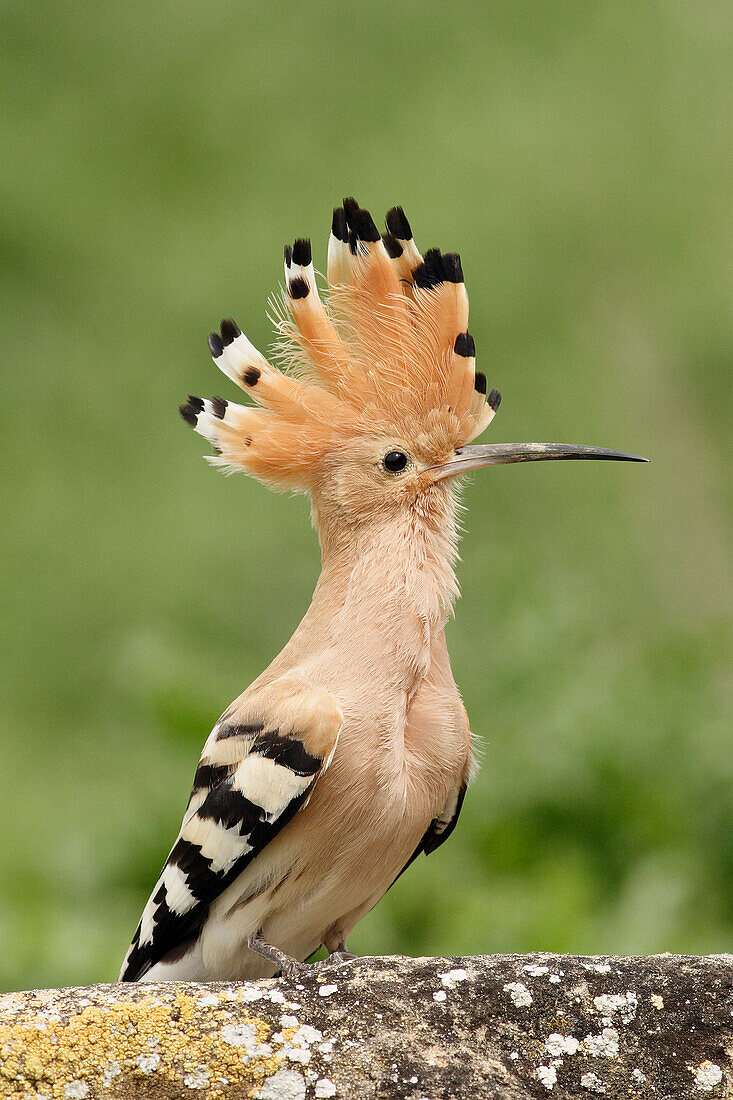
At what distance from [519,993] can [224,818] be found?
0.84m

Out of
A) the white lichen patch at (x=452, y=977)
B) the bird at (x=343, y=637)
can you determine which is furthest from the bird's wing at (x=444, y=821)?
the white lichen patch at (x=452, y=977)

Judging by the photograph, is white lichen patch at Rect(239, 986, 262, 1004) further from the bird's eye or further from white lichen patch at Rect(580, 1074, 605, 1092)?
the bird's eye

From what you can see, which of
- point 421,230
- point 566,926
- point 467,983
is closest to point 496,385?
point 421,230

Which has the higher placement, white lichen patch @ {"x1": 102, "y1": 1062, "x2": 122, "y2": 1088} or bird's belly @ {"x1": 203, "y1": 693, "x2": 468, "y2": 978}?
bird's belly @ {"x1": 203, "y1": 693, "x2": 468, "y2": 978}

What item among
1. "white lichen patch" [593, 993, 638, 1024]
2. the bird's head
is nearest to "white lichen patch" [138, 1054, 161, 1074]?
"white lichen patch" [593, 993, 638, 1024]

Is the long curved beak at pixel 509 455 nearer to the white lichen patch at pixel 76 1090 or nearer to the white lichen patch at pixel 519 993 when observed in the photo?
the white lichen patch at pixel 519 993

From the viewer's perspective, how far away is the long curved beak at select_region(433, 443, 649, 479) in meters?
3.07

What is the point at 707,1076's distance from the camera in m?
2.07

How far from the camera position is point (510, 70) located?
9672mm

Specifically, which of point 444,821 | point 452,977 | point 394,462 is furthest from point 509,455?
point 452,977

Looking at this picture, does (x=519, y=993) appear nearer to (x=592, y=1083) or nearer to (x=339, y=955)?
(x=592, y=1083)

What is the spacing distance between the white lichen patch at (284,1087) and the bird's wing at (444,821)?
986mm

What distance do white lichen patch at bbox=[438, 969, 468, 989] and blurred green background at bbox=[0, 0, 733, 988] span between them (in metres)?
1.98

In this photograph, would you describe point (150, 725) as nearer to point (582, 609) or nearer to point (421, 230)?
point (582, 609)
